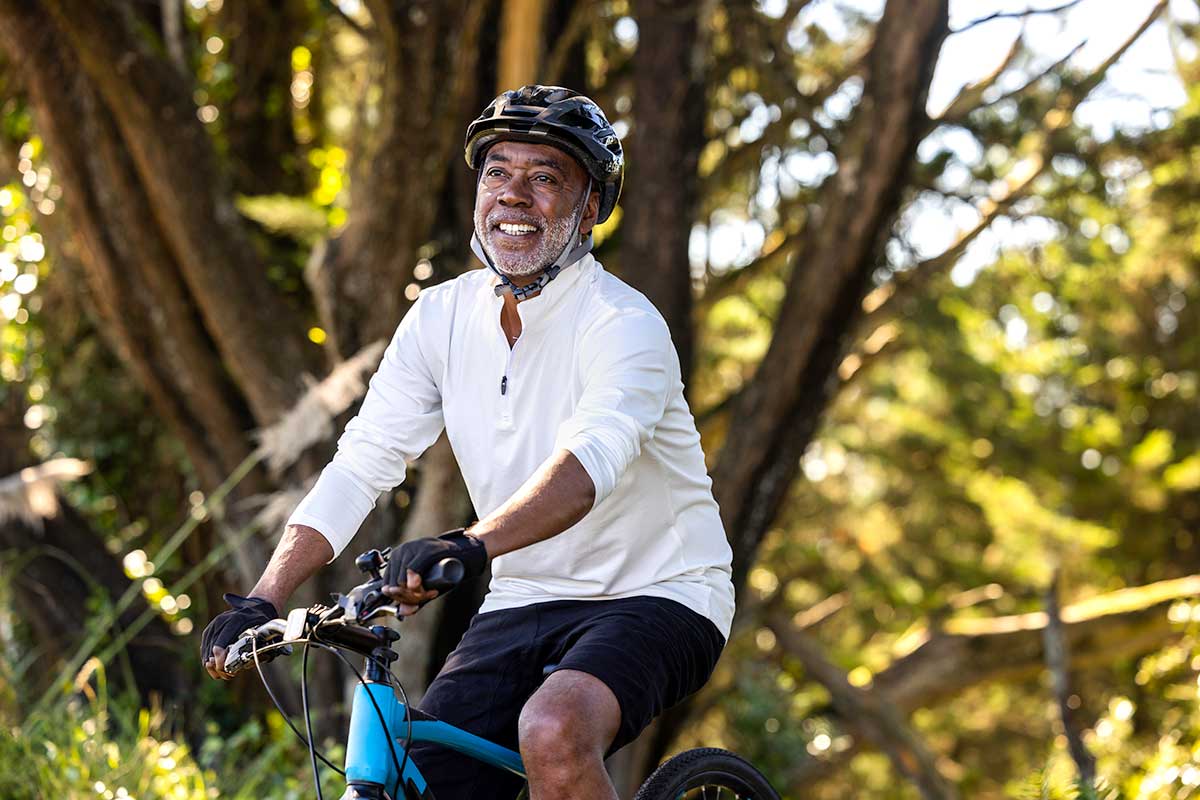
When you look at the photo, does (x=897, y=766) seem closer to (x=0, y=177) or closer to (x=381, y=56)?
(x=381, y=56)

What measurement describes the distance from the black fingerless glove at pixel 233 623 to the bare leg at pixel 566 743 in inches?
23.5

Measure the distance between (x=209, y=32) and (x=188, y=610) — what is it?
4.21m

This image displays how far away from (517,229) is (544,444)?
1.77ft

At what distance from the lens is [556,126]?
11.8 feet

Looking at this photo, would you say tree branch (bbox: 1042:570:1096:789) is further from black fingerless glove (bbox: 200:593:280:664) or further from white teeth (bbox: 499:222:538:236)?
black fingerless glove (bbox: 200:593:280:664)

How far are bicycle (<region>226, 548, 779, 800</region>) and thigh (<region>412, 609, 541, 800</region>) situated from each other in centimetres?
7

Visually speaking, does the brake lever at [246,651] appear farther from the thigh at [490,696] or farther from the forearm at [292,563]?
the thigh at [490,696]

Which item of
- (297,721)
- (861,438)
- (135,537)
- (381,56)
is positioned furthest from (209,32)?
(861,438)

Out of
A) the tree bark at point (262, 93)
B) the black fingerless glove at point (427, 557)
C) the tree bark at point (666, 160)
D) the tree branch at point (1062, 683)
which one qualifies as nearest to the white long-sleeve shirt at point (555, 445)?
the black fingerless glove at point (427, 557)

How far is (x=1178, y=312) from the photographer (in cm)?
1791

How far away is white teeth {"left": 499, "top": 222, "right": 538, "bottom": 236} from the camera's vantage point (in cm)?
362

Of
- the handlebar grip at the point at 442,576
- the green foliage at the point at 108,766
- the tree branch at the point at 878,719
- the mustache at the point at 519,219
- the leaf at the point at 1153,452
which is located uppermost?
the mustache at the point at 519,219

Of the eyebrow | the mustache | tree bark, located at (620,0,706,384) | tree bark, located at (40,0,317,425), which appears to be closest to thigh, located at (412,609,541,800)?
the mustache

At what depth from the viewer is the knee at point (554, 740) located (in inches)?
118
